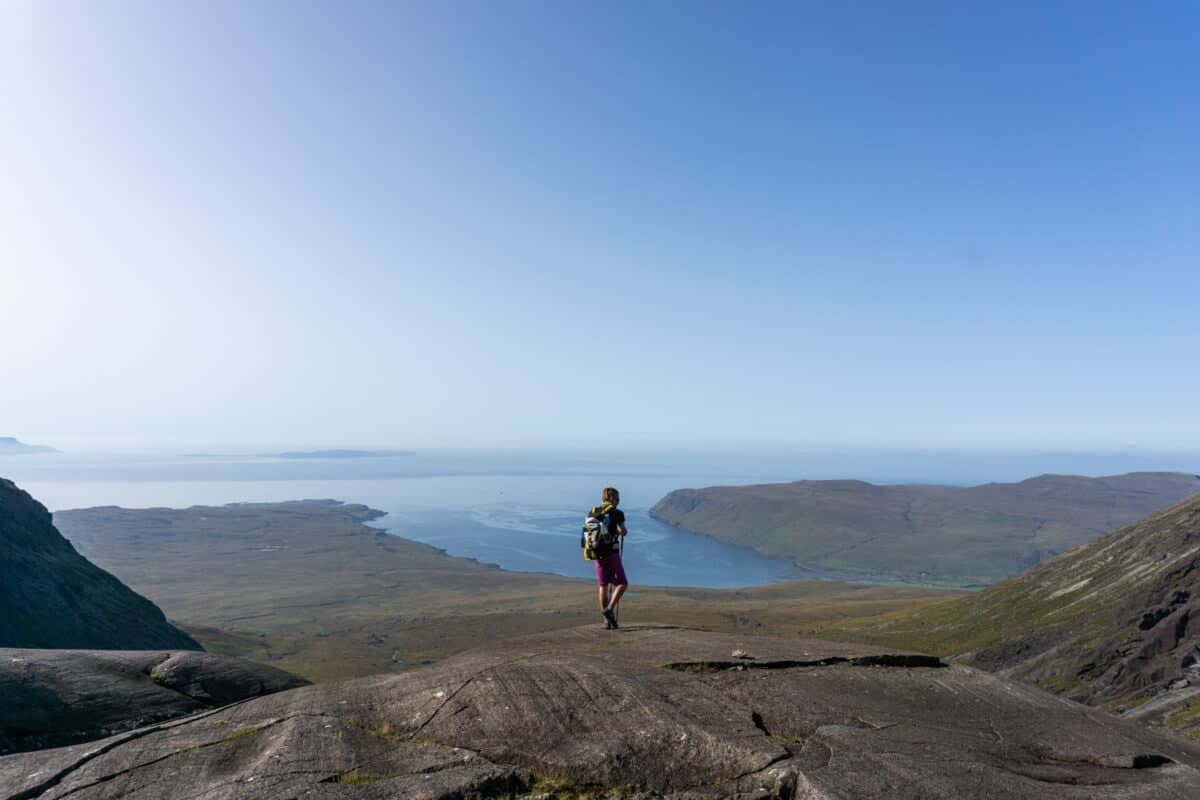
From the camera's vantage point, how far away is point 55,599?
248 feet

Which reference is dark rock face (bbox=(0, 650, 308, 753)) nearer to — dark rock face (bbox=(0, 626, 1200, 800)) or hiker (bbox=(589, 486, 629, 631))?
dark rock face (bbox=(0, 626, 1200, 800))

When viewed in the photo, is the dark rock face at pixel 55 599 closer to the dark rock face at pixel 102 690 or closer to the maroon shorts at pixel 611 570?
the dark rock face at pixel 102 690

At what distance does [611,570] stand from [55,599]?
87.4 meters

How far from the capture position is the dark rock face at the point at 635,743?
994cm

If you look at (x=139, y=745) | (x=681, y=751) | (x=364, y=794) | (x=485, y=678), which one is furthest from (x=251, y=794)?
(x=681, y=751)

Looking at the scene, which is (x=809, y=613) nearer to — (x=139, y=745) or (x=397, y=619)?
(x=397, y=619)

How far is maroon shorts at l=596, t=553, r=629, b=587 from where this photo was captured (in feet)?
65.0

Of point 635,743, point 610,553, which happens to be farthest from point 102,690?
point 635,743

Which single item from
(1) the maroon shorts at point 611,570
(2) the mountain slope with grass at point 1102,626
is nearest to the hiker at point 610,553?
(1) the maroon shorts at point 611,570

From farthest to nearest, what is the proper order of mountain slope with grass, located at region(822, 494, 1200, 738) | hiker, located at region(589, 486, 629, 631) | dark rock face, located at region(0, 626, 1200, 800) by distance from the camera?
mountain slope with grass, located at region(822, 494, 1200, 738) < hiker, located at region(589, 486, 629, 631) < dark rock face, located at region(0, 626, 1200, 800)

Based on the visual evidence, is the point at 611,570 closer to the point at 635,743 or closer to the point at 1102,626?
the point at 635,743

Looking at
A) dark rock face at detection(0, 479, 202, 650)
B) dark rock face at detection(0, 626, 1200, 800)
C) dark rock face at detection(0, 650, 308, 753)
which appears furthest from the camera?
dark rock face at detection(0, 479, 202, 650)

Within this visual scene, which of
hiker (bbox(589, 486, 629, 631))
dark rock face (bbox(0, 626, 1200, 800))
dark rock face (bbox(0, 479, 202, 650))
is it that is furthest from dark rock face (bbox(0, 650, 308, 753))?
dark rock face (bbox(0, 479, 202, 650))

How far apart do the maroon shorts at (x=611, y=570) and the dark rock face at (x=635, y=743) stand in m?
4.61
